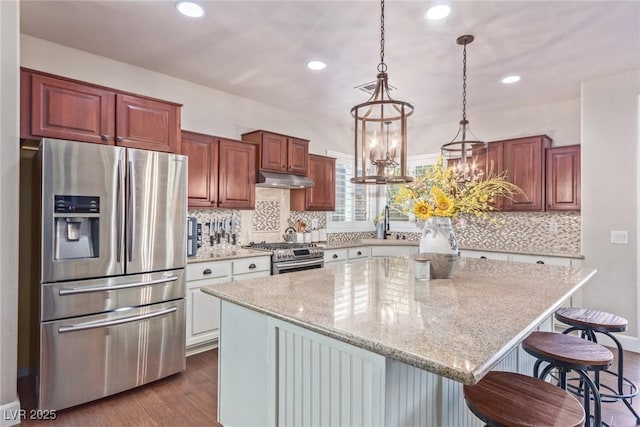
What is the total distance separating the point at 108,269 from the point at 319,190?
2.92 m

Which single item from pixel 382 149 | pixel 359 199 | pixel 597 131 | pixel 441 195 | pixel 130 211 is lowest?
pixel 130 211

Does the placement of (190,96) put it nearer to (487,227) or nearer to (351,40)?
(351,40)

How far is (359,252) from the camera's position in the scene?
15.8ft

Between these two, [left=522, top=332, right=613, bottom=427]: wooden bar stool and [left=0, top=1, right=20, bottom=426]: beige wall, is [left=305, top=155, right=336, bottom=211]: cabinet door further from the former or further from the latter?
[left=522, top=332, right=613, bottom=427]: wooden bar stool

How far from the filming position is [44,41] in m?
2.83

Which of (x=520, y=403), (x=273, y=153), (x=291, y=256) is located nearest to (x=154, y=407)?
(x=291, y=256)

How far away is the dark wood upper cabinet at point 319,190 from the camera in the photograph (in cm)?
467

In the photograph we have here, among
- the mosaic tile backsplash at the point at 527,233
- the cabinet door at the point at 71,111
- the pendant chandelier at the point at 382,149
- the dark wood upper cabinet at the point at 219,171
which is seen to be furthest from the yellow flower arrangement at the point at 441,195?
the cabinet door at the point at 71,111

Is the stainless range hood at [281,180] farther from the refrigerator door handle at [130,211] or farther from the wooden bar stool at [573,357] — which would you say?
the wooden bar stool at [573,357]

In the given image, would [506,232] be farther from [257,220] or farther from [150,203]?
[150,203]

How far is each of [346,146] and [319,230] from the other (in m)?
1.56

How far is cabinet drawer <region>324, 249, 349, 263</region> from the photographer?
4383 millimetres

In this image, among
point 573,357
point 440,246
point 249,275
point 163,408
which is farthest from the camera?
point 249,275

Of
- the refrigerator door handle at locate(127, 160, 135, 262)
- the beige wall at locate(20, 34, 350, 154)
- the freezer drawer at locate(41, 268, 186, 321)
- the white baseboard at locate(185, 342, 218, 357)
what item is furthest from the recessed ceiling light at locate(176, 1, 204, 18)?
the white baseboard at locate(185, 342, 218, 357)
